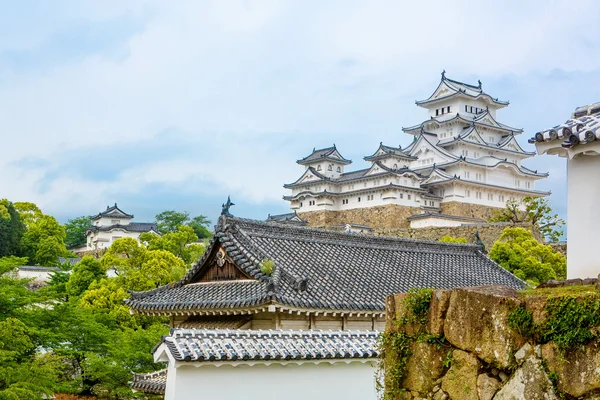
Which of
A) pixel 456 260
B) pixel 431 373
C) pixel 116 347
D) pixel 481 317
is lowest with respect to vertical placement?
pixel 116 347

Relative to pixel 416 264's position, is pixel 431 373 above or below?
below

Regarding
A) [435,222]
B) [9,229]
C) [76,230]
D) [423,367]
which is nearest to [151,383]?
[423,367]

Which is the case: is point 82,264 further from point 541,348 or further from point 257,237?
point 541,348

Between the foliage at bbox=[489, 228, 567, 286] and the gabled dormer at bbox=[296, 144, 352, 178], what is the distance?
29996 mm

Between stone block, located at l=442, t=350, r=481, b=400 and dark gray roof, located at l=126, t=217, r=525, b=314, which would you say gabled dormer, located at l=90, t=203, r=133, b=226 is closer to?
dark gray roof, located at l=126, t=217, r=525, b=314

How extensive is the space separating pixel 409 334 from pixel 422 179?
2110 inches

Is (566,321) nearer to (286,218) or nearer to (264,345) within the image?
(264,345)

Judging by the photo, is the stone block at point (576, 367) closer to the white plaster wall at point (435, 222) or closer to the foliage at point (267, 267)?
the foliage at point (267, 267)

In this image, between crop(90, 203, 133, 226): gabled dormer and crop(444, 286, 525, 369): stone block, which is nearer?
crop(444, 286, 525, 369): stone block

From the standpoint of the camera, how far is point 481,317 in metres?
5.41

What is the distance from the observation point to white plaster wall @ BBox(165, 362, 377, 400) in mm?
9562

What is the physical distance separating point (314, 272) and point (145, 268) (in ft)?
61.0

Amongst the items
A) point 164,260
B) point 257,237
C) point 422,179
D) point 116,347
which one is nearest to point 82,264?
point 164,260

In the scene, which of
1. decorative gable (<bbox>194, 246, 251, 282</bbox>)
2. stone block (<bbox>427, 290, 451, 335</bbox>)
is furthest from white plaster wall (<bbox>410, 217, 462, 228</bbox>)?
stone block (<bbox>427, 290, 451, 335</bbox>)
